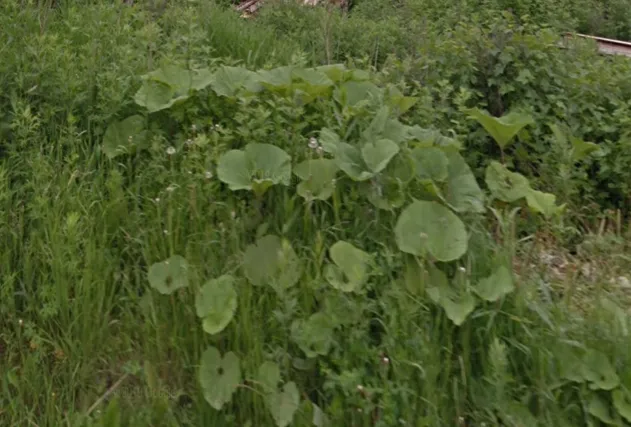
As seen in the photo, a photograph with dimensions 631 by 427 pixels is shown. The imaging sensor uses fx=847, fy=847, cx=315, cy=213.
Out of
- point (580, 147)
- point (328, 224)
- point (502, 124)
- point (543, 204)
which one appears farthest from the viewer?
point (580, 147)

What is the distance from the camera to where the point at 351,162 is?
3611 mm

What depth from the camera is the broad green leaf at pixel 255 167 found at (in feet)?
11.9

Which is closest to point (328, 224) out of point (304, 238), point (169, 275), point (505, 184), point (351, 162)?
point (304, 238)

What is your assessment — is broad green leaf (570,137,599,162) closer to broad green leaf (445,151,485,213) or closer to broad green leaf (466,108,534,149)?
broad green leaf (466,108,534,149)

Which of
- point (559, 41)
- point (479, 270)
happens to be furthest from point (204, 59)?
point (559, 41)

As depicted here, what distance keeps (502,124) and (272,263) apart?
5.33ft

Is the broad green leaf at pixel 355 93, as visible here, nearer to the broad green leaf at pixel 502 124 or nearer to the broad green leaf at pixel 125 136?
the broad green leaf at pixel 502 124

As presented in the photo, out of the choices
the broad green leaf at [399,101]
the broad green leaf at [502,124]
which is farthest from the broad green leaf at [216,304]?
the broad green leaf at [502,124]

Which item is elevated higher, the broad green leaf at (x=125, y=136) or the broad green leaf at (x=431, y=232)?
the broad green leaf at (x=431, y=232)

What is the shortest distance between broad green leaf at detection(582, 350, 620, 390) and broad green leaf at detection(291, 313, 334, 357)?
892mm

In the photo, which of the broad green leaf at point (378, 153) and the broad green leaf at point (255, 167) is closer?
the broad green leaf at point (378, 153)

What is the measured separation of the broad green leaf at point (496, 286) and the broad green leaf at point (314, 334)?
575mm

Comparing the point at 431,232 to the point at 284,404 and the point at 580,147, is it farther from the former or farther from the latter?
the point at 580,147

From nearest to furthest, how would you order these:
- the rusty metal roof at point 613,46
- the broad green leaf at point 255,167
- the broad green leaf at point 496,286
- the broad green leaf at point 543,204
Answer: the broad green leaf at point 496,286 → the broad green leaf at point 255,167 → the broad green leaf at point 543,204 → the rusty metal roof at point 613,46
